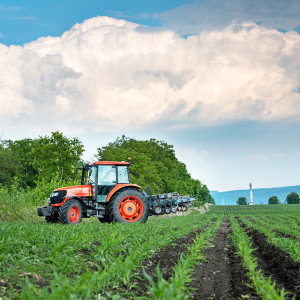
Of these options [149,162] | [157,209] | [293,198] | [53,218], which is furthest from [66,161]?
[293,198]

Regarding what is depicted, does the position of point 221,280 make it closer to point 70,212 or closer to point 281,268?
point 281,268

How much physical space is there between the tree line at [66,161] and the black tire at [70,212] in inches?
229

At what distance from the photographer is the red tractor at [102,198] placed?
1335 centimetres

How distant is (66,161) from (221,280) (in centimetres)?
2360

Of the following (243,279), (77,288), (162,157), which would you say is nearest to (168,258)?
(243,279)

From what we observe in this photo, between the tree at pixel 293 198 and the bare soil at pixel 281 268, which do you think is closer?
the bare soil at pixel 281 268

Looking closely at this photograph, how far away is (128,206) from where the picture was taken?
1406 centimetres

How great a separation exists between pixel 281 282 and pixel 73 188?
30.4ft

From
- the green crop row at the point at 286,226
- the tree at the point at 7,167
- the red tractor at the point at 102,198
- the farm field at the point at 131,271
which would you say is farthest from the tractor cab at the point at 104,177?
the tree at the point at 7,167

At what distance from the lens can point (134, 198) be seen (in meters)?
14.1

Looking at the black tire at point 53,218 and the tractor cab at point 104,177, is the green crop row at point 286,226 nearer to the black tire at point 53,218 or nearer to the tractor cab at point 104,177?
the tractor cab at point 104,177

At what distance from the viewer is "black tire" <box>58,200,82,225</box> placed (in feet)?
41.4

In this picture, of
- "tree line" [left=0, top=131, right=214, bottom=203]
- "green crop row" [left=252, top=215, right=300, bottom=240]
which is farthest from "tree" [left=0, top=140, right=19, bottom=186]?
"green crop row" [left=252, top=215, right=300, bottom=240]

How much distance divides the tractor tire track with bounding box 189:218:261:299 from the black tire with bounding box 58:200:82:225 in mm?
6039
